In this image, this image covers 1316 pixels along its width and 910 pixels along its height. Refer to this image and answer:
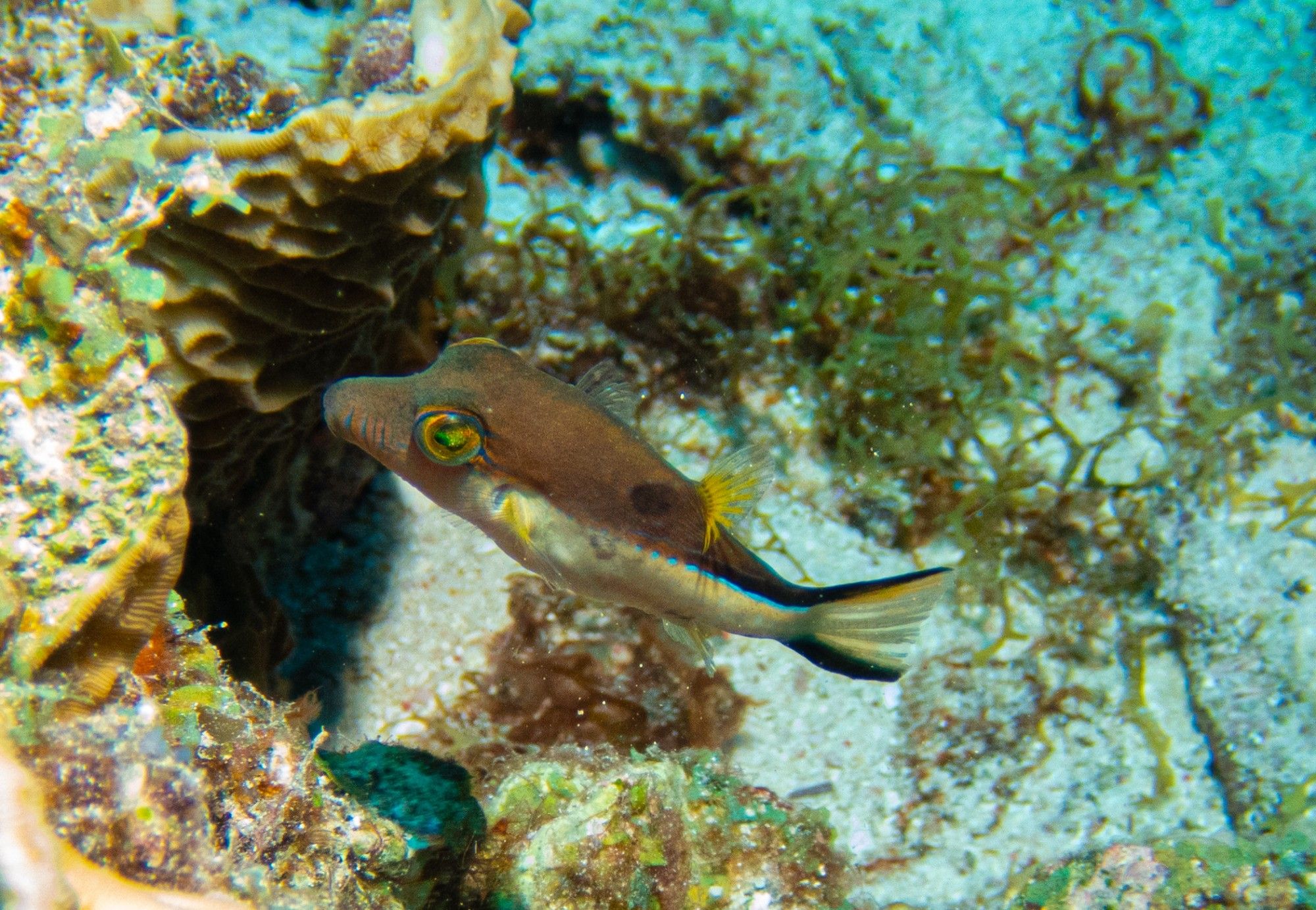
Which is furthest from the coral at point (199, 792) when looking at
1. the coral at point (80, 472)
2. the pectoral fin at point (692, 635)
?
the pectoral fin at point (692, 635)

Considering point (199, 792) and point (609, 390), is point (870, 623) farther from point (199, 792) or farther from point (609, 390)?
point (199, 792)

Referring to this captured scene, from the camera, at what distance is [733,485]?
2.38 meters

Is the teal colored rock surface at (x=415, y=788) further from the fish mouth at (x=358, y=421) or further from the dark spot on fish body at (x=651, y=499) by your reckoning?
the dark spot on fish body at (x=651, y=499)

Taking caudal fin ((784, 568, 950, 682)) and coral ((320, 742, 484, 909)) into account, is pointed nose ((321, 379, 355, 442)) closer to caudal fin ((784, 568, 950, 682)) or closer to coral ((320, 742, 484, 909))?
coral ((320, 742, 484, 909))

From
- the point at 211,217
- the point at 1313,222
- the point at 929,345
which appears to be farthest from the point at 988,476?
the point at 211,217

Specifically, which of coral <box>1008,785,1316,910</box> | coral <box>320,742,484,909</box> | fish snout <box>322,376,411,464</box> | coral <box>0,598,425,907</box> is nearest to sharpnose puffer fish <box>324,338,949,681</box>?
fish snout <box>322,376,411,464</box>

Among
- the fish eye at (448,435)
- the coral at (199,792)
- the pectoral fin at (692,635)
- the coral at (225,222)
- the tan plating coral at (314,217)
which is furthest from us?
the tan plating coral at (314,217)

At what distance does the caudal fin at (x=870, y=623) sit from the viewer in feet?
7.66

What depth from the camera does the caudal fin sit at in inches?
91.9

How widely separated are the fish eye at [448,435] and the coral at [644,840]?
159cm

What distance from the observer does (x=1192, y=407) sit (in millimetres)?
4043

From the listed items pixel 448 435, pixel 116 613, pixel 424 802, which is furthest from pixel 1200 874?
pixel 116 613

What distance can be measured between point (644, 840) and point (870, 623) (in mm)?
1348

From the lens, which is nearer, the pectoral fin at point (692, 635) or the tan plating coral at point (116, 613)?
the tan plating coral at point (116, 613)
